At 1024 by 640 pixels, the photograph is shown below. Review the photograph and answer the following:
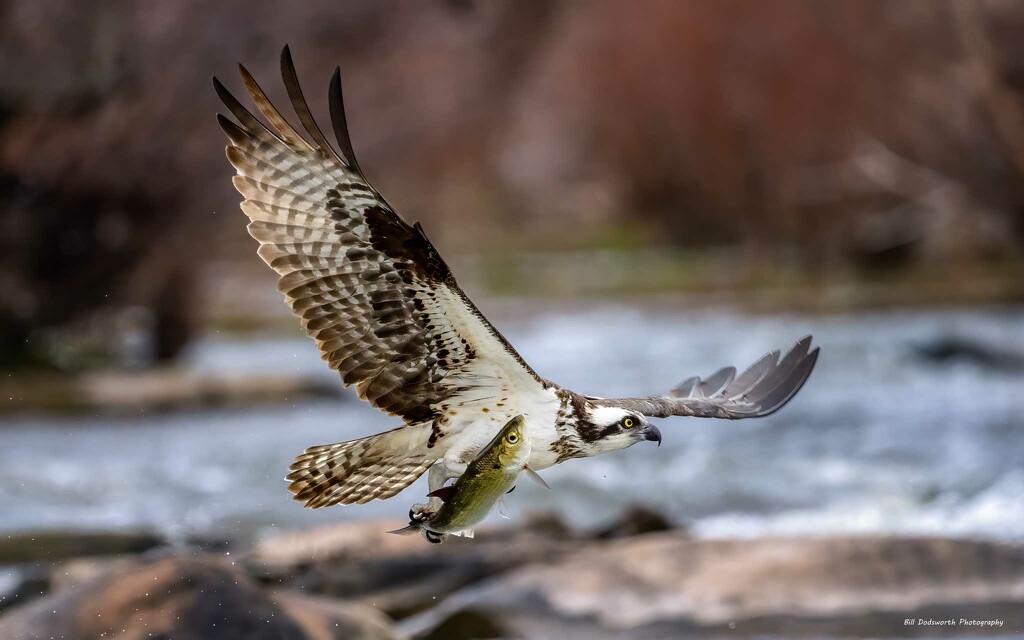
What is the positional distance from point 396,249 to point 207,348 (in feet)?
48.1

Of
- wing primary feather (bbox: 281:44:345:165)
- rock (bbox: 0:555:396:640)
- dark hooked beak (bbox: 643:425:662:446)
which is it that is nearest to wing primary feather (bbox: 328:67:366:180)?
wing primary feather (bbox: 281:44:345:165)

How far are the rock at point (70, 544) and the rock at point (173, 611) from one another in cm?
165

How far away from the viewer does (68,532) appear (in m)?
7.57

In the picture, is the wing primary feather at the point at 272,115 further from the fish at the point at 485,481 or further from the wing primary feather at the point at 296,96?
the fish at the point at 485,481

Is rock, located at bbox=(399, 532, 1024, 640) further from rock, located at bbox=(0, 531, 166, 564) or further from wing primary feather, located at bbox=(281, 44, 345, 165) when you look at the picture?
wing primary feather, located at bbox=(281, 44, 345, 165)

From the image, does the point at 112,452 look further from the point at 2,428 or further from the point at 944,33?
the point at 944,33

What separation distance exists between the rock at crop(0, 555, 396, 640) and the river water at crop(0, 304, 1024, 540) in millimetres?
2523

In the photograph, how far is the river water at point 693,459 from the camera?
332 inches

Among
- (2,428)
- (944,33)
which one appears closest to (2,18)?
(2,428)

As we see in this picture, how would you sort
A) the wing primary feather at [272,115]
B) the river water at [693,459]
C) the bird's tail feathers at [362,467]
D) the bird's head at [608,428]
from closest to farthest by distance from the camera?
the wing primary feather at [272,115]
the bird's head at [608,428]
the bird's tail feathers at [362,467]
the river water at [693,459]

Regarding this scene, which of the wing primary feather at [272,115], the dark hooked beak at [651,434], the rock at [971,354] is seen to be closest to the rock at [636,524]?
the dark hooked beak at [651,434]

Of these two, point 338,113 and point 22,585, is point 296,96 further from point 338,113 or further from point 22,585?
point 22,585

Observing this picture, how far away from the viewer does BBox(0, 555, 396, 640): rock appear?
16.3 ft

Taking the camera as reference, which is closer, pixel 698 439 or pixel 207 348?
pixel 698 439
